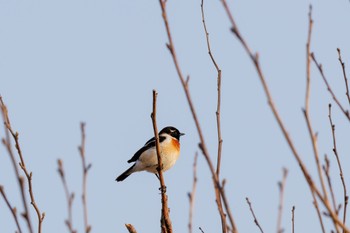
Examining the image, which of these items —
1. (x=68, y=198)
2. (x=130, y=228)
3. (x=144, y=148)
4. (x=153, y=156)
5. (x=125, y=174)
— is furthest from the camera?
(x=125, y=174)

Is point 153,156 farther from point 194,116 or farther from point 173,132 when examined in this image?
point 194,116

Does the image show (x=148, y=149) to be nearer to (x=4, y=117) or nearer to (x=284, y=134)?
(x=4, y=117)

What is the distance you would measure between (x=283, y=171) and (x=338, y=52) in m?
1.45

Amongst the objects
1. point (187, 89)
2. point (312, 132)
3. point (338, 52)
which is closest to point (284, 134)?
point (312, 132)

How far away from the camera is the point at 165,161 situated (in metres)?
10.1

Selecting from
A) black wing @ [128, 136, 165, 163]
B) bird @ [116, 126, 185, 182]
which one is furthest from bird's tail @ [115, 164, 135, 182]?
black wing @ [128, 136, 165, 163]

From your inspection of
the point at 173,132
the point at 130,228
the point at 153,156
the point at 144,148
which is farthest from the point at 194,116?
the point at 173,132

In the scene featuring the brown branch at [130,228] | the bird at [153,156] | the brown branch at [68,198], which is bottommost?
the brown branch at [68,198]

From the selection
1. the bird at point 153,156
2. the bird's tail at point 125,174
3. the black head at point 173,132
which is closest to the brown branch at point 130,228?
the bird at point 153,156

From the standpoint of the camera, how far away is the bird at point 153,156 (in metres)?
10.1

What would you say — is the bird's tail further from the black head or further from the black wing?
the black head

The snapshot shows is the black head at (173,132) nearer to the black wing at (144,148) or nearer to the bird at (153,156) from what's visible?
the bird at (153,156)

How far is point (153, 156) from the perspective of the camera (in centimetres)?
1009

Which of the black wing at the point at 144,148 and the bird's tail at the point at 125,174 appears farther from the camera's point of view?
the bird's tail at the point at 125,174
